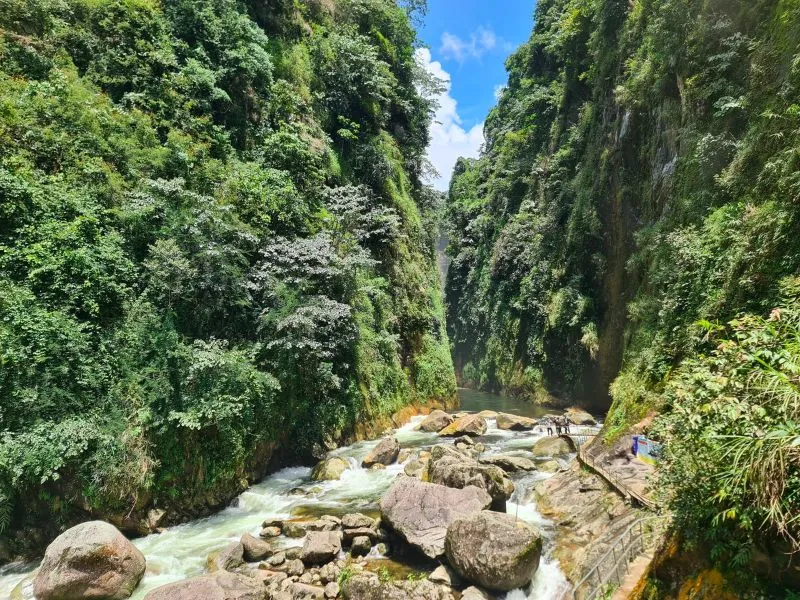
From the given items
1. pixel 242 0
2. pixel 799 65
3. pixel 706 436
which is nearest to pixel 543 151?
pixel 242 0

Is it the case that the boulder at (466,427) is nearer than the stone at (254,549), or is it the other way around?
the stone at (254,549)

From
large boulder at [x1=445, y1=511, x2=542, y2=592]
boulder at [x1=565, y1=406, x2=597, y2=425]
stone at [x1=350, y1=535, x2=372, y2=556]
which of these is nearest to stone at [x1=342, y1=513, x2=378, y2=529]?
stone at [x1=350, y1=535, x2=372, y2=556]

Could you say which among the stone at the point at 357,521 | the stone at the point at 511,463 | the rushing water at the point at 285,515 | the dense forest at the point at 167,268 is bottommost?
the rushing water at the point at 285,515

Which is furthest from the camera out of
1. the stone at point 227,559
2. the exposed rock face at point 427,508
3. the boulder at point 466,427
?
the boulder at point 466,427

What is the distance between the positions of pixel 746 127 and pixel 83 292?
1571 cm

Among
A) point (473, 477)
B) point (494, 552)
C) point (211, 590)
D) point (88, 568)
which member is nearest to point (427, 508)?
point (473, 477)

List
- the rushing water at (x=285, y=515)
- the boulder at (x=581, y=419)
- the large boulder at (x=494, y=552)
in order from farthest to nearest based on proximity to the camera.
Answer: the boulder at (x=581, y=419) < the rushing water at (x=285, y=515) < the large boulder at (x=494, y=552)

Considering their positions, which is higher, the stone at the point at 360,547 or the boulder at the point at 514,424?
the boulder at the point at 514,424

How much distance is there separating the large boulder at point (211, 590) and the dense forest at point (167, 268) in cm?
283

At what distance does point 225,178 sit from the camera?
13.4 m

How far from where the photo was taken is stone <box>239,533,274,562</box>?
8273mm

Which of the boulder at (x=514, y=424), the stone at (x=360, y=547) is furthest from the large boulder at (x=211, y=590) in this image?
the boulder at (x=514, y=424)

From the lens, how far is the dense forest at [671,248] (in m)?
3.97

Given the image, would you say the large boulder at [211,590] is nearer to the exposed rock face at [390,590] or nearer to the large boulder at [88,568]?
the large boulder at [88,568]
